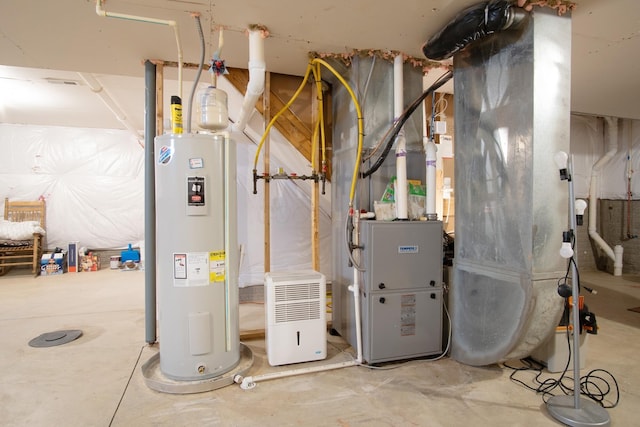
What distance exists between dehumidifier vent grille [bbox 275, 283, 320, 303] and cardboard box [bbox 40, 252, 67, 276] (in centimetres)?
520

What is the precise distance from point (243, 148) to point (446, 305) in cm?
281

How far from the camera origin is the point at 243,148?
414 cm

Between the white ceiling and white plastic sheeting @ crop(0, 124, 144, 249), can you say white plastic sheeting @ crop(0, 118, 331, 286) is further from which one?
the white ceiling

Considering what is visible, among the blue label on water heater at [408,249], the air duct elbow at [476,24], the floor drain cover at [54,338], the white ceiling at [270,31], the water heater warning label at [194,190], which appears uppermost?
the white ceiling at [270,31]

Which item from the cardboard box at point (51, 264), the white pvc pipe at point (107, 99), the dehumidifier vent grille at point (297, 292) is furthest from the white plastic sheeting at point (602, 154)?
the cardboard box at point (51, 264)

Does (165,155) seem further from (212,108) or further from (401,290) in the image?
(401,290)

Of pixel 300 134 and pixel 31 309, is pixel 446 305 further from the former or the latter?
pixel 31 309

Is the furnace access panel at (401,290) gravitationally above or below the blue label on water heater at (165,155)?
below

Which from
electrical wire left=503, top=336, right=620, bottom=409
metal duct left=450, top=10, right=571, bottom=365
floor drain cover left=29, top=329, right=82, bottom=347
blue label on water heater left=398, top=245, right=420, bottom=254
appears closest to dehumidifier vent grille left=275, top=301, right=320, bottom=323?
blue label on water heater left=398, top=245, right=420, bottom=254

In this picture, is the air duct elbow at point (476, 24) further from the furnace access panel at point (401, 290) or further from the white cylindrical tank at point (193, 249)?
the white cylindrical tank at point (193, 249)

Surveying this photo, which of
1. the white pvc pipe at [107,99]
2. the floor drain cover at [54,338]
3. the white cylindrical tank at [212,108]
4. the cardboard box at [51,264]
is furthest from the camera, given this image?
the cardboard box at [51,264]

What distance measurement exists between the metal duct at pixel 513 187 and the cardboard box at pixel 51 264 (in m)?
6.23

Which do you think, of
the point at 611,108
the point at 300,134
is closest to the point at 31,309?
the point at 300,134

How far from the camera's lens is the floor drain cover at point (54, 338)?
2.81 meters
